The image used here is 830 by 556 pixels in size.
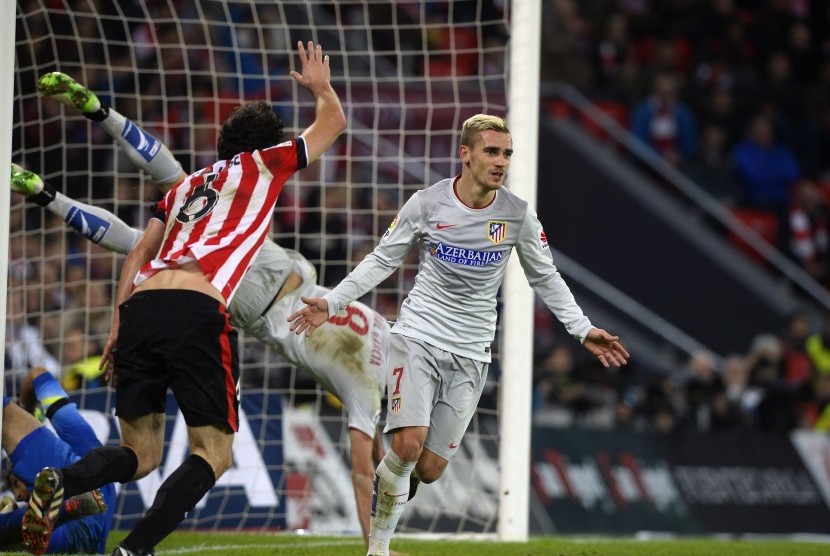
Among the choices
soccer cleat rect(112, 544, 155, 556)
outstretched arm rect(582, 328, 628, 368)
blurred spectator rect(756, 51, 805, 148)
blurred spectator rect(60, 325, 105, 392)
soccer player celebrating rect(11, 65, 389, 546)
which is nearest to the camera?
soccer cleat rect(112, 544, 155, 556)

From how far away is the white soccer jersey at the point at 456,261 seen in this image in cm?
550

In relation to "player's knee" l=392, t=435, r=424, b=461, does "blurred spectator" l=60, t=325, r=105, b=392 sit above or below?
below

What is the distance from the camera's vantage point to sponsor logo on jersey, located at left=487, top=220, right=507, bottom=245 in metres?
5.52

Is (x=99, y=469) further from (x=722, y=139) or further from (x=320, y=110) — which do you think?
(x=722, y=139)

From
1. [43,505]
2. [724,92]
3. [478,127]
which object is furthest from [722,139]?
[43,505]

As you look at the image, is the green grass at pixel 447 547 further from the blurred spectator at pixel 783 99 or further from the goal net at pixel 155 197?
the blurred spectator at pixel 783 99

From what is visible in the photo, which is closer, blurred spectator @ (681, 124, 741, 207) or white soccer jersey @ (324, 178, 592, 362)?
white soccer jersey @ (324, 178, 592, 362)

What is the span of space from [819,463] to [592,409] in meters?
2.09

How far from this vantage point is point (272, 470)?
8.34 meters

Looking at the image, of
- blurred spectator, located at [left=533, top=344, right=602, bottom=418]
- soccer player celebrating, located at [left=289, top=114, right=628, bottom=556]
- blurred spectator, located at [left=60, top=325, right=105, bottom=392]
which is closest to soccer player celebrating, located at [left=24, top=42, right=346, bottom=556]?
soccer player celebrating, located at [left=289, top=114, right=628, bottom=556]

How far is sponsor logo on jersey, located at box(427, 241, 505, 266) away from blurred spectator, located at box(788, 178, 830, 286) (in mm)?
10161

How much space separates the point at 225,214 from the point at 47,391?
77.8 inches

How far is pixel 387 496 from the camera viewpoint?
17.9ft

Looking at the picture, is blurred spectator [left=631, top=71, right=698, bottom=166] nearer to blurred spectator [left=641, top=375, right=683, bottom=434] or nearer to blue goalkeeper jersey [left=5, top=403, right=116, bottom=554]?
blurred spectator [left=641, top=375, right=683, bottom=434]
